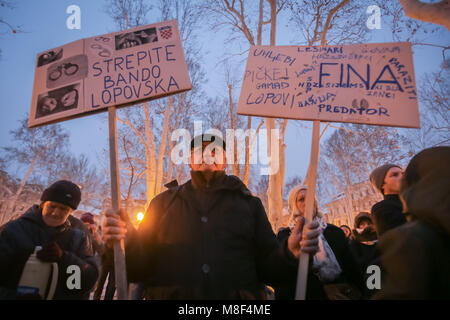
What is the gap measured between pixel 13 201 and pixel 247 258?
2238 cm

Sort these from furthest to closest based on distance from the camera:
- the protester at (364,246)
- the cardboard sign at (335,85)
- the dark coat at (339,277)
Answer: the protester at (364,246)
the dark coat at (339,277)
the cardboard sign at (335,85)

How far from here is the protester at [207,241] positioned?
1.69 metres

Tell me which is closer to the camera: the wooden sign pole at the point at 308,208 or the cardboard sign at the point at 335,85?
the wooden sign pole at the point at 308,208

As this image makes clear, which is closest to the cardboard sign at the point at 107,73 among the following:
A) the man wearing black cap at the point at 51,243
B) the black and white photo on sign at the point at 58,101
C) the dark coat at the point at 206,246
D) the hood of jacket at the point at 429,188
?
the black and white photo on sign at the point at 58,101

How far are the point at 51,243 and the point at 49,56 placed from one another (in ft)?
5.08

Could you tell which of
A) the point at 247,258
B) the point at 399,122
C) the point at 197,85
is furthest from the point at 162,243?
the point at 197,85

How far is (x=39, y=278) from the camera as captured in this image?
1.93 meters

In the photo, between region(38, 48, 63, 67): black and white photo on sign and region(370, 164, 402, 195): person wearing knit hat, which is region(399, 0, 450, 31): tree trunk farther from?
region(38, 48, 63, 67): black and white photo on sign

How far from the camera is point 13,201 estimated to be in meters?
18.5

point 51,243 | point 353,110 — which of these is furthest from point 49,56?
point 353,110

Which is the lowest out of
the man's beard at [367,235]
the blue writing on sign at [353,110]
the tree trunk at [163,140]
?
the man's beard at [367,235]

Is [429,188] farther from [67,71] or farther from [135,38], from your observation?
[67,71]

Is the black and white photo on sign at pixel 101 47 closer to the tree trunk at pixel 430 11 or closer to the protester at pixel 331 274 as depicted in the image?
the protester at pixel 331 274
